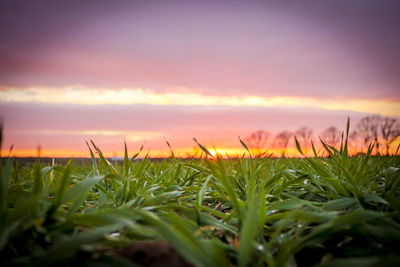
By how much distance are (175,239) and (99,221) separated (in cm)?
35

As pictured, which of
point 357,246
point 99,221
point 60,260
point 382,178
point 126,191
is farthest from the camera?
point 382,178

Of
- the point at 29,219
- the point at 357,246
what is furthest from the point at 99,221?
the point at 357,246

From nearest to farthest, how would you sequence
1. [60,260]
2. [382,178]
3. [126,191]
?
1. [60,260]
2. [126,191]
3. [382,178]

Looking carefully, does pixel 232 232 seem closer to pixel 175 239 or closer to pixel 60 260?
pixel 175 239

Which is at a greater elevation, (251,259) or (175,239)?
(175,239)

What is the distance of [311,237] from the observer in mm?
1096

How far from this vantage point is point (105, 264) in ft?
2.83

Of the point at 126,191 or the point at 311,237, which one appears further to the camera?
the point at 126,191

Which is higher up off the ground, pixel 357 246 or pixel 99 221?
pixel 99 221

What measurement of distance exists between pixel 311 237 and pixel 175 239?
0.61m

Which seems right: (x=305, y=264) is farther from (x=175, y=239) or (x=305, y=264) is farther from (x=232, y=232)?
(x=175, y=239)

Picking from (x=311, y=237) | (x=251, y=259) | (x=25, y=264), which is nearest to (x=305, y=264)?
(x=311, y=237)

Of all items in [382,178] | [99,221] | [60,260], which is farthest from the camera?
[382,178]

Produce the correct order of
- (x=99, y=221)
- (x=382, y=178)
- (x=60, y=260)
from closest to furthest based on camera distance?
(x=60, y=260), (x=99, y=221), (x=382, y=178)
